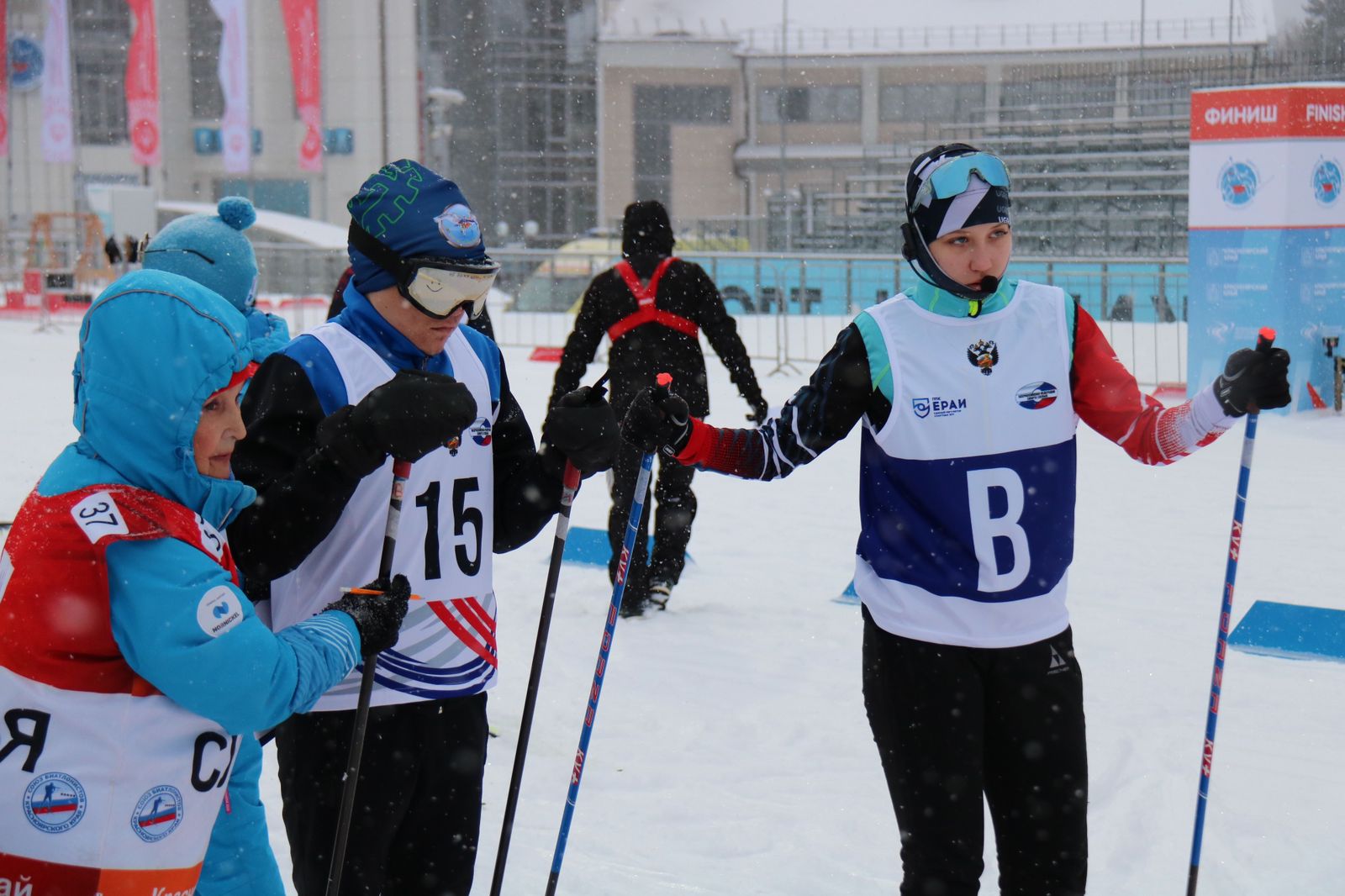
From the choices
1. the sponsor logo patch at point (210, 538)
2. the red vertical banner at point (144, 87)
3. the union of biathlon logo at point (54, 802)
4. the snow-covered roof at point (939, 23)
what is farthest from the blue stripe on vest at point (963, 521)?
the snow-covered roof at point (939, 23)

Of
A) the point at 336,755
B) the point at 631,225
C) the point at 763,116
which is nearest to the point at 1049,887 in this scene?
the point at 336,755

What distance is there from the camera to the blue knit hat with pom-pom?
12.4 feet

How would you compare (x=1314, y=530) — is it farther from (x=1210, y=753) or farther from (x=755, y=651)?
(x=1210, y=753)

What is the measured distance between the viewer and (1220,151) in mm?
12758

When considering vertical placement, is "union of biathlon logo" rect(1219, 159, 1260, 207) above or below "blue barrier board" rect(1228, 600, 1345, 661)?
above

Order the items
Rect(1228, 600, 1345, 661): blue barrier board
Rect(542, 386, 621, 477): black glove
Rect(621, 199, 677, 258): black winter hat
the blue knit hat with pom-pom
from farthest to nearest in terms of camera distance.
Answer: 1. Rect(621, 199, 677, 258): black winter hat
2. Rect(1228, 600, 1345, 661): blue barrier board
3. the blue knit hat with pom-pom
4. Rect(542, 386, 621, 477): black glove

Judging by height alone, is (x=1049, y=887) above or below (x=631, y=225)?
below

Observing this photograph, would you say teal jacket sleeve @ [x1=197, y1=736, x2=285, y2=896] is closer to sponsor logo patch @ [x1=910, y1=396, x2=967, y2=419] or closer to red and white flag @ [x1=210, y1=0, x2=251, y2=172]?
sponsor logo patch @ [x1=910, y1=396, x2=967, y2=419]

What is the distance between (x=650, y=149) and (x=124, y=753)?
43021 millimetres

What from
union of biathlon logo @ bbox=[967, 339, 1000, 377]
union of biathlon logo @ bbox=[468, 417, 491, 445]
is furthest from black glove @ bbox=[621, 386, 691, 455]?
union of biathlon logo @ bbox=[967, 339, 1000, 377]

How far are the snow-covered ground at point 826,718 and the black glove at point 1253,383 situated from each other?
163 centimetres

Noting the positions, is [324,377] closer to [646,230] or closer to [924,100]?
[646,230]

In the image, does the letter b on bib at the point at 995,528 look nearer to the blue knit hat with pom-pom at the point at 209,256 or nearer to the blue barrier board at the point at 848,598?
the blue knit hat with pom-pom at the point at 209,256

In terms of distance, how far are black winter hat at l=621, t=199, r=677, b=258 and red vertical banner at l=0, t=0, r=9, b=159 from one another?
34960mm
